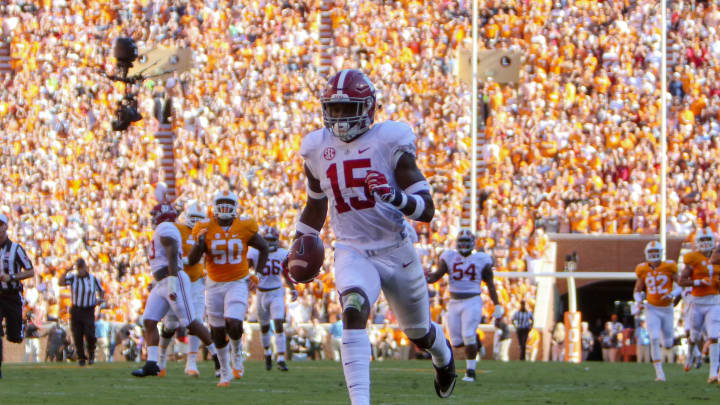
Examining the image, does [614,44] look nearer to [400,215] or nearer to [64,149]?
[64,149]

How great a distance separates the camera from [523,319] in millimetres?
23062

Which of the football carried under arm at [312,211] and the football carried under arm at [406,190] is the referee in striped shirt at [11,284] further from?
the football carried under arm at [406,190]

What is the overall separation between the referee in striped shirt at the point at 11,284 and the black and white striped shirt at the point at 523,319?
1144cm

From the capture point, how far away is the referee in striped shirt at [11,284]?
513 inches

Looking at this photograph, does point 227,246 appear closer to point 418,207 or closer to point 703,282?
point 703,282

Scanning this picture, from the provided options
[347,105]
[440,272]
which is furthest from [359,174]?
[440,272]

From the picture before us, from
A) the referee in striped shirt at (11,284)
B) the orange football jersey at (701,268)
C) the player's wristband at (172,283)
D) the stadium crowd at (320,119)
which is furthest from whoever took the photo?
the stadium crowd at (320,119)

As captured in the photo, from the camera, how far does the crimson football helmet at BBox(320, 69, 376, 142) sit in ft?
23.6

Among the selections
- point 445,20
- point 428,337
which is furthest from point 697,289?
point 445,20

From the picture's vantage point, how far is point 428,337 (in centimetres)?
777

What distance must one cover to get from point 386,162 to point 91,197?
74.7ft

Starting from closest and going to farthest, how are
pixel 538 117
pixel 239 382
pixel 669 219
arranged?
pixel 239 382
pixel 669 219
pixel 538 117

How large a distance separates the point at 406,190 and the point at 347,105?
0.55 metres

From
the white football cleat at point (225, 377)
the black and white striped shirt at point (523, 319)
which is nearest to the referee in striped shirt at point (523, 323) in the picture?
the black and white striped shirt at point (523, 319)
